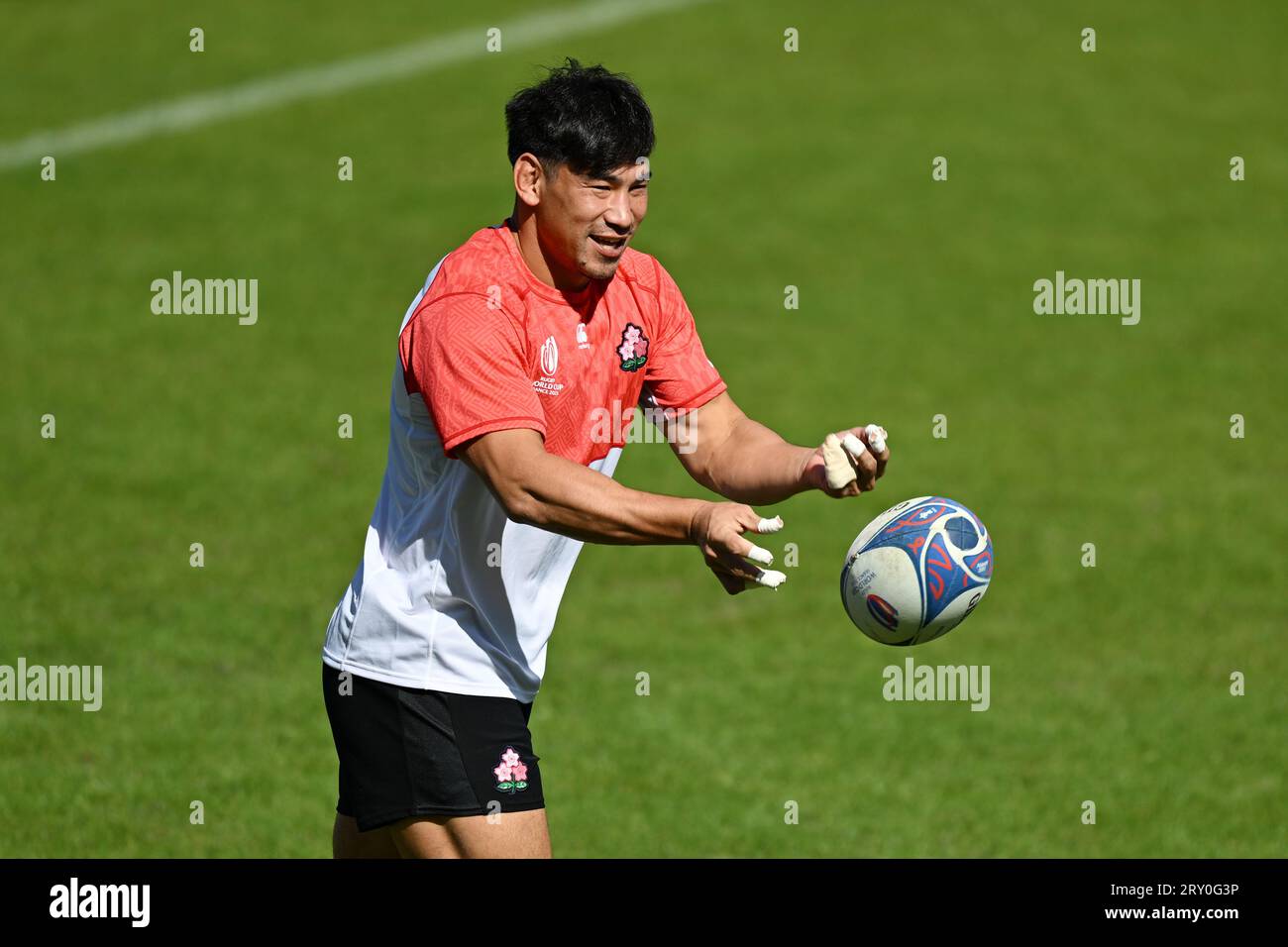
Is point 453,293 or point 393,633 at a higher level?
point 453,293

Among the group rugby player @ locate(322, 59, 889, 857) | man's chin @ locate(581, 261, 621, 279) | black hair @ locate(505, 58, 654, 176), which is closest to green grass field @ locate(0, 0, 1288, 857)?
rugby player @ locate(322, 59, 889, 857)

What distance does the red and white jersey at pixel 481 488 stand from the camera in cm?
592

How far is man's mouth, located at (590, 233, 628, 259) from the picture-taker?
5957mm

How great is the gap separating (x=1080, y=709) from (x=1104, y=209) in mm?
11849

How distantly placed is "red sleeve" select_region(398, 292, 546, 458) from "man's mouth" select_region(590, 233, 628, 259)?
0.42 metres

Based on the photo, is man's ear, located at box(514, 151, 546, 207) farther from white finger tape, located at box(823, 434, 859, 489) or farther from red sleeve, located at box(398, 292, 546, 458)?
white finger tape, located at box(823, 434, 859, 489)

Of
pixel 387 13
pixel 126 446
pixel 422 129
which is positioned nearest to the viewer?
pixel 126 446

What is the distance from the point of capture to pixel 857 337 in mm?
18625

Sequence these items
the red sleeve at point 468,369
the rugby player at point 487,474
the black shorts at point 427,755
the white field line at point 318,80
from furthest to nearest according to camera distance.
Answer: the white field line at point 318,80
the black shorts at point 427,755
the rugby player at point 487,474
the red sleeve at point 468,369

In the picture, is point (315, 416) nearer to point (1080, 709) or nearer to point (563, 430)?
point (1080, 709)

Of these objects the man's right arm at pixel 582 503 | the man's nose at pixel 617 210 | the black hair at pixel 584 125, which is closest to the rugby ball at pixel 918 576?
the man's right arm at pixel 582 503

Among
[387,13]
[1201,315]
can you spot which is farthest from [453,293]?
[387,13]

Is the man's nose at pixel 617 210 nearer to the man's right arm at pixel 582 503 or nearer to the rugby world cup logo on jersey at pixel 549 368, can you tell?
the rugby world cup logo on jersey at pixel 549 368

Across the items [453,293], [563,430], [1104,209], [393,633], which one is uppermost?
[1104,209]
